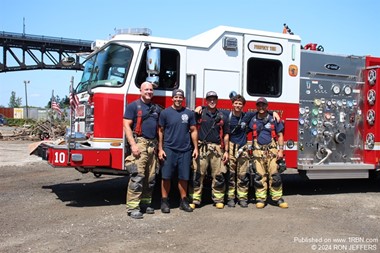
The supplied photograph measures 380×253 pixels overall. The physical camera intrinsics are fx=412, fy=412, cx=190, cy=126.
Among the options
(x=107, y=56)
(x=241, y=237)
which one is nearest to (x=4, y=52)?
(x=107, y=56)

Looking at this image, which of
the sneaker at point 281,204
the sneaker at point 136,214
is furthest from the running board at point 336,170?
the sneaker at point 136,214

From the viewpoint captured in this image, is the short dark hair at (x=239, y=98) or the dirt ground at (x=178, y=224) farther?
the short dark hair at (x=239, y=98)

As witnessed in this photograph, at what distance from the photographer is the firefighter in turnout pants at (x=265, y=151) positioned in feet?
23.2

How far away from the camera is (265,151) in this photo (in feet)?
23.3

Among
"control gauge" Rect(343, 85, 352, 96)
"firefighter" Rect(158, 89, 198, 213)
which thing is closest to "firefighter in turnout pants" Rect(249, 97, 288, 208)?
"firefighter" Rect(158, 89, 198, 213)

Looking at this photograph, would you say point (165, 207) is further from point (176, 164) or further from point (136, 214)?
point (176, 164)

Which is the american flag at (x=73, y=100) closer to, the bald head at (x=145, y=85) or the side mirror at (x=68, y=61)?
the side mirror at (x=68, y=61)

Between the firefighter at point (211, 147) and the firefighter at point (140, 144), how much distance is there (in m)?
0.76

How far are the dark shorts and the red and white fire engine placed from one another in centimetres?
79

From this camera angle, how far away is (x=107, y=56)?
7.07 metres

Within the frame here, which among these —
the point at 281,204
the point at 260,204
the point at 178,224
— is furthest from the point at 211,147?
the point at 281,204

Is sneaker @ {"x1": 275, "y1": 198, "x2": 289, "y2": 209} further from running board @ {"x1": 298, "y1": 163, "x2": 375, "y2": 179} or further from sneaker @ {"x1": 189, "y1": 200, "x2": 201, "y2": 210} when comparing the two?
sneaker @ {"x1": 189, "y1": 200, "x2": 201, "y2": 210}

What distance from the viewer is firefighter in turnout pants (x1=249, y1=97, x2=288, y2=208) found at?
7.07 meters

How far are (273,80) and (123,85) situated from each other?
2842 mm
